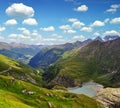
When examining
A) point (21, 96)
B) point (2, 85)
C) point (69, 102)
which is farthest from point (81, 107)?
point (2, 85)

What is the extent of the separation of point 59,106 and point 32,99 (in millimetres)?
17978

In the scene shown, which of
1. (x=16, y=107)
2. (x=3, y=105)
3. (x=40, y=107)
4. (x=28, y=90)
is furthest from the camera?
(x=28, y=90)

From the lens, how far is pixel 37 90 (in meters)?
200

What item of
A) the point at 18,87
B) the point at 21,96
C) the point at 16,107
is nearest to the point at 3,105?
the point at 16,107

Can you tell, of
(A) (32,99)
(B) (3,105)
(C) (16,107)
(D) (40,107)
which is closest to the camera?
(B) (3,105)

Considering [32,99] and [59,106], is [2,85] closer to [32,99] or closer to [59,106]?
[32,99]

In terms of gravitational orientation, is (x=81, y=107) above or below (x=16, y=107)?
below

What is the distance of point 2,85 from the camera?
189500 millimetres

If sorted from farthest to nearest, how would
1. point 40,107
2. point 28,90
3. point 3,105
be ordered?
point 28,90
point 40,107
point 3,105

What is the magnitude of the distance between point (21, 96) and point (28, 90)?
39.5 feet

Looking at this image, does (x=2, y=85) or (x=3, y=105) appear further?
(x=2, y=85)

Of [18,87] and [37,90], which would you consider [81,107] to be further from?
[18,87]

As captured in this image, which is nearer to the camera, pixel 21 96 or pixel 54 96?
pixel 21 96

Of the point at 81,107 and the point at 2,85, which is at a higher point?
the point at 2,85
